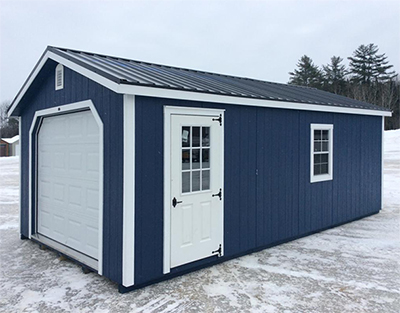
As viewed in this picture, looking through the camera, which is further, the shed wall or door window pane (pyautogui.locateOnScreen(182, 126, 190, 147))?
door window pane (pyautogui.locateOnScreen(182, 126, 190, 147))

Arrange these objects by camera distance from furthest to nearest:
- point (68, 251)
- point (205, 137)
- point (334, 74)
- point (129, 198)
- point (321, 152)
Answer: point (334, 74), point (321, 152), point (68, 251), point (205, 137), point (129, 198)

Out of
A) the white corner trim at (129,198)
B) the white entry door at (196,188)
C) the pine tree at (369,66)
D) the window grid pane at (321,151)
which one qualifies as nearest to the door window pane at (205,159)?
the white entry door at (196,188)

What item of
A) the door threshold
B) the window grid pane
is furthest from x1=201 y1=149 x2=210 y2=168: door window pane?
the window grid pane

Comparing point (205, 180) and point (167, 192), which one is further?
point (205, 180)

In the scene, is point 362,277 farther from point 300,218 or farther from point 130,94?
point 130,94

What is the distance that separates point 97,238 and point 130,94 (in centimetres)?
193

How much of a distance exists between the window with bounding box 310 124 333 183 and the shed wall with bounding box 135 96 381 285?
0.40 ft

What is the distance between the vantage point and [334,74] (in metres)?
38.2

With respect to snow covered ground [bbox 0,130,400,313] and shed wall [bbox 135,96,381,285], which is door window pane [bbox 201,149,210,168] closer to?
shed wall [bbox 135,96,381,285]

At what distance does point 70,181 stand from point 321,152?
423 centimetres

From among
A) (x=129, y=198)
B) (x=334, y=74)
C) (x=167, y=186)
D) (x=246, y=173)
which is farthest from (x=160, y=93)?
(x=334, y=74)

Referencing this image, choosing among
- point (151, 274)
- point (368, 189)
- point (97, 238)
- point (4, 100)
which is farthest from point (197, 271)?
point (4, 100)

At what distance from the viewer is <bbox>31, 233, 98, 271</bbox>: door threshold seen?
442cm

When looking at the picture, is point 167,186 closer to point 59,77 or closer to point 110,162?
point 110,162
